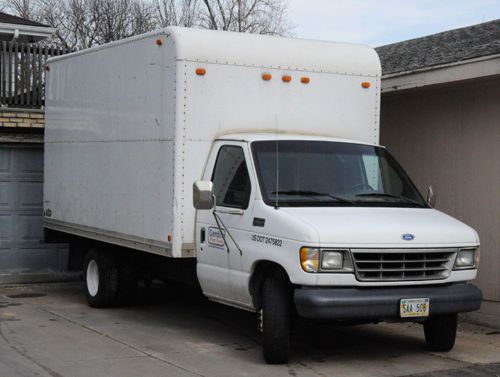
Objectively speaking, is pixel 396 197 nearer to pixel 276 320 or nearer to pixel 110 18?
pixel 276 320

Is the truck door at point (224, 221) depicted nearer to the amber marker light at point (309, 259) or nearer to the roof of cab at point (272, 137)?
the roof of cab at point (272, 137)

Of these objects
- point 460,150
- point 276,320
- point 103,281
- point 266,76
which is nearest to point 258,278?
point 276,320

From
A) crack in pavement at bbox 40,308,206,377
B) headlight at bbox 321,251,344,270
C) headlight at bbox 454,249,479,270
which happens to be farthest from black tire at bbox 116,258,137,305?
headlight at bbox 454,249,479,270

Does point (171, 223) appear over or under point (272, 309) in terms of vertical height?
over

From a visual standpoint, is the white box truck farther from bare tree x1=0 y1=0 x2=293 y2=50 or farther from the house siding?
bare tree x1=0 y1=0 x2=293 y2=50

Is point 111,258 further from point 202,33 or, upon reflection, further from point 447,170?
point 447,170

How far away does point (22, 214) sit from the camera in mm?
14227

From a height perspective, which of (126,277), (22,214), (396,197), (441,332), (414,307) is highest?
(396,197)

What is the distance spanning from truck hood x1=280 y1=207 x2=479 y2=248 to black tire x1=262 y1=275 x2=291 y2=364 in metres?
0.68

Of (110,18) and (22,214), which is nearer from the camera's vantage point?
(22,214)

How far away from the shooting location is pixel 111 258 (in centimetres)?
1141

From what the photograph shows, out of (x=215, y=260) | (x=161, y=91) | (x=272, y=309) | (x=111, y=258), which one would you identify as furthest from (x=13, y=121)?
(x=272, y=309)

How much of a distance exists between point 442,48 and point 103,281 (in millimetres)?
5660

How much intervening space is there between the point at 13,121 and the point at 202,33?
575 cm
